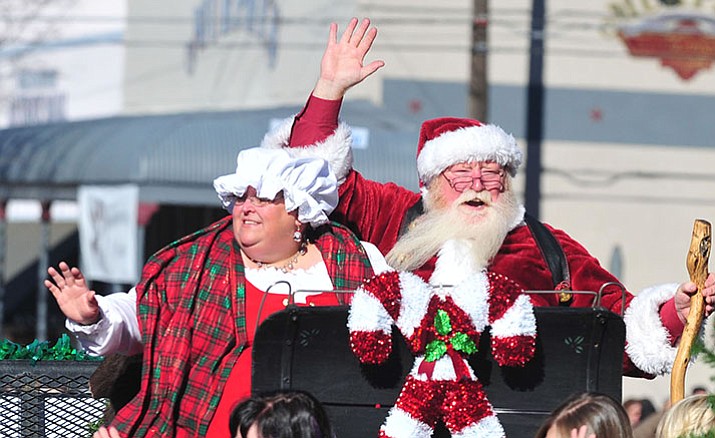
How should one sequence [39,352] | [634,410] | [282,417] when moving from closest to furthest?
[282,417] < [39,352] < [634,410]

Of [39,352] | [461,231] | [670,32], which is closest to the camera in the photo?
[461,231]

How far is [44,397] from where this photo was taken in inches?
176

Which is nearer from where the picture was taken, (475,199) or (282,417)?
(282,417)

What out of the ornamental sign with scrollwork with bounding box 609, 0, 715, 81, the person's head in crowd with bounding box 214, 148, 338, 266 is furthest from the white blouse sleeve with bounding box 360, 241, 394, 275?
the ornamental sign with scrollwork with bounding box 609, 0, 715, 81

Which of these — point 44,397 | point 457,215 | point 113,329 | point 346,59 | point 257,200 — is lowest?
point 44,397

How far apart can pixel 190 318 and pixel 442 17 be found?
12.7 meters

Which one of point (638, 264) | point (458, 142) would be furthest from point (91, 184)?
point (458, 142)

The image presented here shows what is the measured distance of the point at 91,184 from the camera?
15.1m

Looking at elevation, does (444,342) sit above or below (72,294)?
below

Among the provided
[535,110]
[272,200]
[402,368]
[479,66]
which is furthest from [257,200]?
[535,110]

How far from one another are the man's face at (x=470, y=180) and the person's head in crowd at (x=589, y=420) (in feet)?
3.78

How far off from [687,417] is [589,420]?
0.31 meters

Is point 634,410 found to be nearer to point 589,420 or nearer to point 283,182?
point 283,182

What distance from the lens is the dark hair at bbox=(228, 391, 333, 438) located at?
11.0 ft
